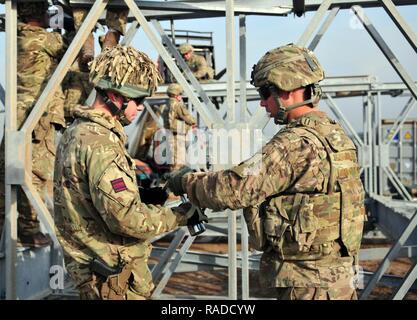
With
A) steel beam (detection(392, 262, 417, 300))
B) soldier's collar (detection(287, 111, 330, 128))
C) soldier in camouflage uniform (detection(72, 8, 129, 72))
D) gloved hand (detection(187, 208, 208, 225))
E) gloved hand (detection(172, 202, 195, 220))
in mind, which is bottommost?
steel beam (detection(392, 262, 417, 300))

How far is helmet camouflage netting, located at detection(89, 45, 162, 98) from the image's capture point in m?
2.57

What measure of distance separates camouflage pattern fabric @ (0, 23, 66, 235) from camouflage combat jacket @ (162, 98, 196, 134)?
429 cm

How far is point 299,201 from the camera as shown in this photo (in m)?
2.53

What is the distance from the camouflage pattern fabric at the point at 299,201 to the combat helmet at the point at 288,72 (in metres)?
0.13

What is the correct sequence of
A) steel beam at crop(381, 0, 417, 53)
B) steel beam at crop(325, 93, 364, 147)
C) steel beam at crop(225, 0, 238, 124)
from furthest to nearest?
steel beam at crop(325, 93, 364, 147)
steel beam at crop(381, 0, 417, 53)
steel beam at crop(225, 0, 238, 124)

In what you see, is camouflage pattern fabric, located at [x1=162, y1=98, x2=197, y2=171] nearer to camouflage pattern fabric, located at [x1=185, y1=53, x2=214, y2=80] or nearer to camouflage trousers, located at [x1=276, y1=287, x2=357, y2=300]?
camouflage pattern fabric, located at [x1=185, y1=53, x2=214, y2=80]

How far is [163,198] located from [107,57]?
0.79 meters

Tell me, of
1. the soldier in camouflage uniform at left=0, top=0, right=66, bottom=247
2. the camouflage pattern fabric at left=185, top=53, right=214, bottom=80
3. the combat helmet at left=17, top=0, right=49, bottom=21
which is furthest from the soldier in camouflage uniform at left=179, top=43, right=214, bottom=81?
the combat helmet at left=17, top=0, right=49, bottom=21

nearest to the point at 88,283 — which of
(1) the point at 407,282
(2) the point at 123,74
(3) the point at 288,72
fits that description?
(2) the point at 123,74

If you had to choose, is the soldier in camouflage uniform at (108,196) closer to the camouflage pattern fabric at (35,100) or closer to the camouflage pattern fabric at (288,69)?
the camouflage pattern fabric at (288,69)

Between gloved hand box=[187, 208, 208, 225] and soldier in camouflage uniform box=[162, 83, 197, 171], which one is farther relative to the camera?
soldier in camouflage uniform box=[162, 83, 197, 171]

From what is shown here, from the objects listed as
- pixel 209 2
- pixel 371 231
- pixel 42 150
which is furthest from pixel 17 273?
pixel 371 231

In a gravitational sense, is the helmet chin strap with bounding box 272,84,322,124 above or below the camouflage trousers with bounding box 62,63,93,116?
below

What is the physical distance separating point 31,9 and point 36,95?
80cm
